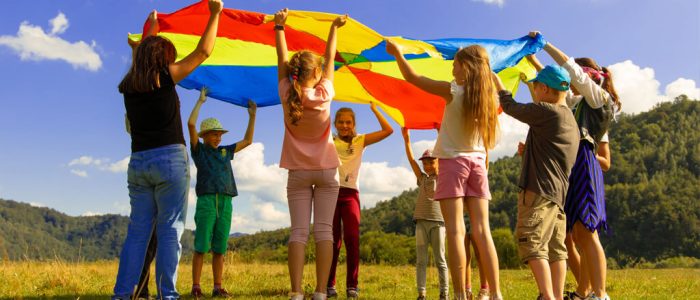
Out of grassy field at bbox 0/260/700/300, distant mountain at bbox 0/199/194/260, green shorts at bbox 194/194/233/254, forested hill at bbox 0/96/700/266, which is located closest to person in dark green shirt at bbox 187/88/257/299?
green shorts at bbox 194/194/233/254

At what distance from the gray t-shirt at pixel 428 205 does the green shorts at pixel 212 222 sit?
5.74 ft

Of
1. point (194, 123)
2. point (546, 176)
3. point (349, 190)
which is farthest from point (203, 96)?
point (546, 176)

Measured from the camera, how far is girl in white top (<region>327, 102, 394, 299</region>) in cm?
532

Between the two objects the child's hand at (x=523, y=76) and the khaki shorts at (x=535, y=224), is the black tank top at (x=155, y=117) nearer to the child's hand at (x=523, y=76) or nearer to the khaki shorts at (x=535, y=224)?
the khaki shorts at (x=535, y=224)

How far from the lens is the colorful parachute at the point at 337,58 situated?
538 centimetres

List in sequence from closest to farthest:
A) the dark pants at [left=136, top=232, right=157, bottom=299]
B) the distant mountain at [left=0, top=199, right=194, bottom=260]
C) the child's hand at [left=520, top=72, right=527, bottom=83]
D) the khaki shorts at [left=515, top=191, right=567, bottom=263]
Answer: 1. the khaki shorts at [left=515, top=191, right=567, bottom=263]
2. the dark pants at [left=136, top=232, right=157, bottom=299]
3. the child's hand at [left=520, top=72, right=527, bottom=83]
4. the distant mountain at [left=0, top=199, right=194, bottom=260]

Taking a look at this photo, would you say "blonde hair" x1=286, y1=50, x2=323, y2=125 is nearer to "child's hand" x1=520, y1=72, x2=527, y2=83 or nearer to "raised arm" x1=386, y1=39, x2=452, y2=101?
"raised arm" x1=386, y1=39, x2=452, y2=101

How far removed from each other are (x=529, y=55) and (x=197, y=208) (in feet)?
10.7

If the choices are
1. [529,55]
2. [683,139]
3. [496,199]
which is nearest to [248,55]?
[529,55]

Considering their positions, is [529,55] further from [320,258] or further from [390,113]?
[320,258]

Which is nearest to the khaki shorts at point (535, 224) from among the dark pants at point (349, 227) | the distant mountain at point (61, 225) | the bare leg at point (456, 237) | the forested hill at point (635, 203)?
the bare leg at point (456, 237)

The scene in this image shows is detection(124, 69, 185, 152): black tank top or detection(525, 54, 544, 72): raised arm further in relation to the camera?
detection(525, 54, 544, 72): raised arm

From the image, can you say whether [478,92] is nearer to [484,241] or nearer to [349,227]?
[484,241]

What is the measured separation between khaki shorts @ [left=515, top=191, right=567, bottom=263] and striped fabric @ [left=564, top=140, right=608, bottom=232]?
372mm
